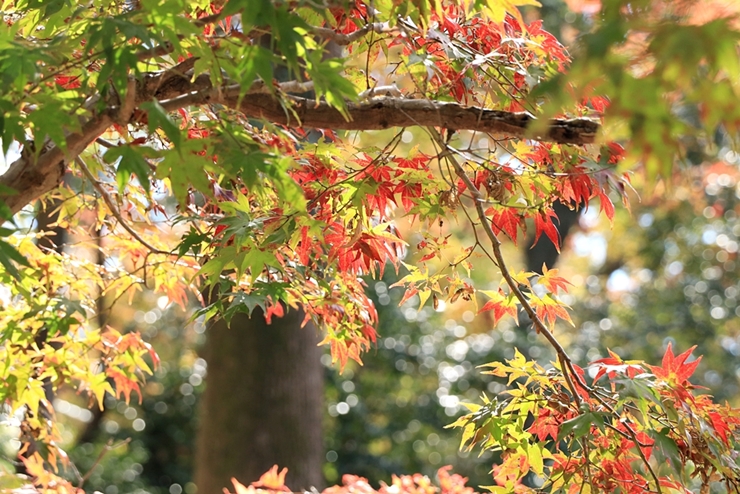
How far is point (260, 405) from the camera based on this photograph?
421cm

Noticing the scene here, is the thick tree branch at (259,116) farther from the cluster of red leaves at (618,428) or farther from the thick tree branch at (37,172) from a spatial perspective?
the cluster of red leaves at (618,428)

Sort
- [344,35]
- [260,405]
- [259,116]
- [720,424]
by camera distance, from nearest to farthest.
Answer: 1. [344,35]
2. [259,116]
3. [720,424]
4. [260,405]

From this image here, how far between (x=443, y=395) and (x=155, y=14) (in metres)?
5.29

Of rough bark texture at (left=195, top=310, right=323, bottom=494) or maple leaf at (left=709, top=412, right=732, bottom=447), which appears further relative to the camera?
rough bark texture at (left=195, top=310, right=323, bottom=494)

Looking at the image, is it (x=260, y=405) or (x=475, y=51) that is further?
(x=260, y=405)

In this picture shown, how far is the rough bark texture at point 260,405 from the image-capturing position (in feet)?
13.5

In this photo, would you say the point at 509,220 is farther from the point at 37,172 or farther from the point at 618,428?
the point at 37,172

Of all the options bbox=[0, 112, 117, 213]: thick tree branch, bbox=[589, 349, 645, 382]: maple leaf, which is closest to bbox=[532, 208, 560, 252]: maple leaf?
bbox=[589, 349, 645, 382]: maple leaf

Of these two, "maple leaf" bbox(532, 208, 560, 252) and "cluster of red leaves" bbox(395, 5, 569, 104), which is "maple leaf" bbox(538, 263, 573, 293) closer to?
"maple leaf" bbox(532, 208, 560, 252)

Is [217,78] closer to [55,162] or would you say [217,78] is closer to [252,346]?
[55,162]

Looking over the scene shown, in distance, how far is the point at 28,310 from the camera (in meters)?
2.13

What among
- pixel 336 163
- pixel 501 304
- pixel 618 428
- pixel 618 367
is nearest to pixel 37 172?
pixel 336 163

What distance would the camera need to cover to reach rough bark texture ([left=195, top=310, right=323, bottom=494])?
412 cm

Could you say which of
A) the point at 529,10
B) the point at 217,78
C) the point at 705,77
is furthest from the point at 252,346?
the point at 529,10
